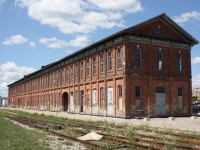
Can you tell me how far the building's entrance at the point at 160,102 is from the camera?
1129 inches

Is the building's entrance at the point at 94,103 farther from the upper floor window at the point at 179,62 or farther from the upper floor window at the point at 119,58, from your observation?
the upper floor window at the point at 179,62

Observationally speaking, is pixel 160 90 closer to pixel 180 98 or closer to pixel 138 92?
pixel 138 92

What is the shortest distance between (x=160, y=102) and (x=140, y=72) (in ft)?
11.9

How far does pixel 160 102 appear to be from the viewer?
28.9 meters

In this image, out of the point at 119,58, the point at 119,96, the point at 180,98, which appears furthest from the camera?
the point at 180,98

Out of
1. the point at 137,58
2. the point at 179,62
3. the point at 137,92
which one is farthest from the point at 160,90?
the point at 179,62

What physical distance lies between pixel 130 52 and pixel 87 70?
29.3 ft

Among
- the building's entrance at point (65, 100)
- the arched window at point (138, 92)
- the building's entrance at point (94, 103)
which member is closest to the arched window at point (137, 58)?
the arched window at point (138, 92)

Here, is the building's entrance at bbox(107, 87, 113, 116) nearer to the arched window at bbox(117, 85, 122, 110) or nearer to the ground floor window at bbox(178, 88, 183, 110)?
the arched window at bbox(117, 85, 122, 110)

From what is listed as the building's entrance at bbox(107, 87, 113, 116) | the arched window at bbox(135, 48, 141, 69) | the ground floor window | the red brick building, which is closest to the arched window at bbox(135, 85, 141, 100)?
the red brick building

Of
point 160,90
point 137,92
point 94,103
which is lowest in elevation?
point 94,103

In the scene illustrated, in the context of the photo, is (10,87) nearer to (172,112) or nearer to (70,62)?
(70,62)

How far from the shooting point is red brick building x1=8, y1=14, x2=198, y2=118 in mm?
27469

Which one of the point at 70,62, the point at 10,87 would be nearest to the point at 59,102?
the point at 70,62
